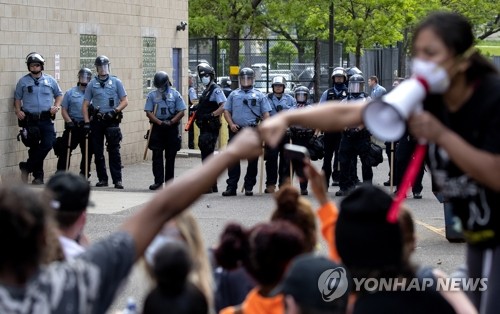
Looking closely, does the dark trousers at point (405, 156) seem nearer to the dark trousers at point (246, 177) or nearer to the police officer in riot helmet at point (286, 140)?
the police officer in riot helmet at point (286, 140)

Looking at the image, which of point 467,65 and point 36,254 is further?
point 467,65

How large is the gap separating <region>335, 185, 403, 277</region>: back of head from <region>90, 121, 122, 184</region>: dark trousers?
15170 mm

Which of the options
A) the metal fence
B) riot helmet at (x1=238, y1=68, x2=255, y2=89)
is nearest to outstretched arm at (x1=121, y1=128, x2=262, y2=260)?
riot helmet at (x1=238, y1=68, x2=255, y2=89)

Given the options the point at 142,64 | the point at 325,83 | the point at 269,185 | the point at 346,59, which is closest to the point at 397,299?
the point at 269,185

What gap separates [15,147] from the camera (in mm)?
19203

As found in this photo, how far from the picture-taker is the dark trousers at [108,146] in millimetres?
19094

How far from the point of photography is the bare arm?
3721 mm

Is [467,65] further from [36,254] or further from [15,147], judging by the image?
[15,147]

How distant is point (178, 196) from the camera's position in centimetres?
361

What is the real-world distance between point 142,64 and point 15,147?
649 centimetres

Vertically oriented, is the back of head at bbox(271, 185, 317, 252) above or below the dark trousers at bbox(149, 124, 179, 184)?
above

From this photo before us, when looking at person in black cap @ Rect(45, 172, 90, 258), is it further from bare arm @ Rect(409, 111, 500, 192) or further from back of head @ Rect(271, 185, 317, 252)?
A: bare arm @ Rect(409, 111, 500, 192)

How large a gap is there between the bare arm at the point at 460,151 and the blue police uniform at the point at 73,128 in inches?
622

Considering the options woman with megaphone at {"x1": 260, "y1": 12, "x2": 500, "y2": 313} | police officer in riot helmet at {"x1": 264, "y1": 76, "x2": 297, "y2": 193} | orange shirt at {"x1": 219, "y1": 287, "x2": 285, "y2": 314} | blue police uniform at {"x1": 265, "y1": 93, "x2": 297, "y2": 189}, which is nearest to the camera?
woman with megaphone at {"x1": 260, "y1": 12, "x2": 500, "y2": 313}
